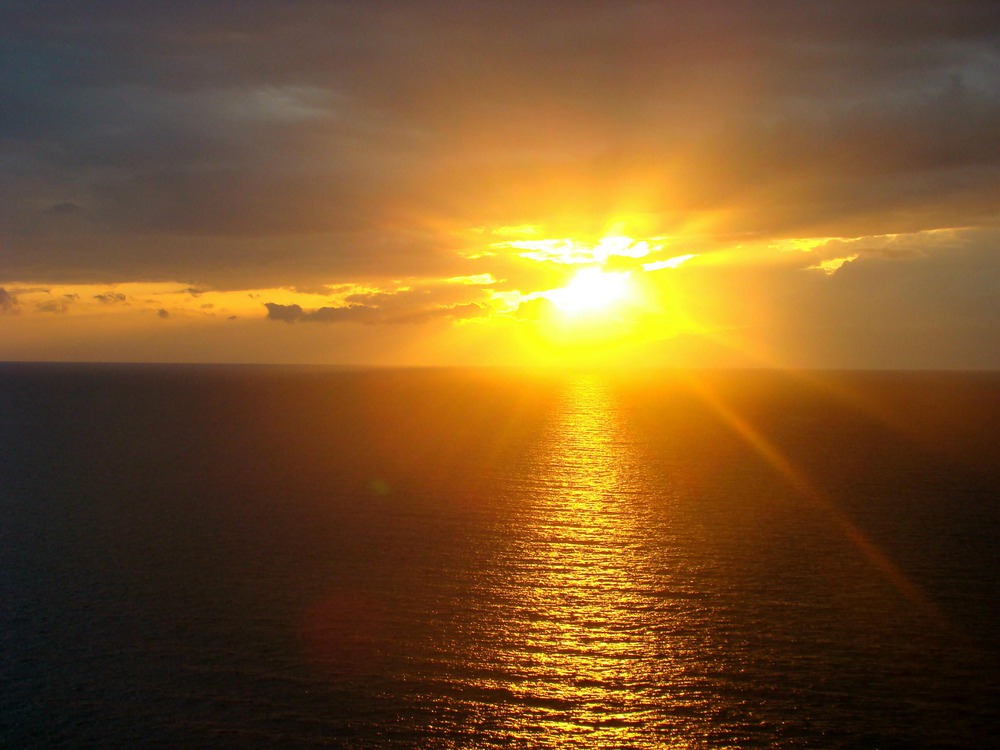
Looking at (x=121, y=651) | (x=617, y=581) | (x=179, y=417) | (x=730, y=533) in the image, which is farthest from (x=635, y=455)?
(x=179, y=417)

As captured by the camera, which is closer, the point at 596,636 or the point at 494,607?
the point at 596,636

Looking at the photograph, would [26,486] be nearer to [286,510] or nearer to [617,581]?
[286,510]

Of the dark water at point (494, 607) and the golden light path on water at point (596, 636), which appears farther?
the dark water at point (494, 607)

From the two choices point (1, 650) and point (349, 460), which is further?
point (349, 460)

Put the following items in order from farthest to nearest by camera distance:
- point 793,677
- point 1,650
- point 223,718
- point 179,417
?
point 179,417 < point 1,650 < point 793,677 < point 223,718
